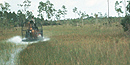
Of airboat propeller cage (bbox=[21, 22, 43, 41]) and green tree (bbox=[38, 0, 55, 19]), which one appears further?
green tree (bbox=[38, 0, 55, 19])

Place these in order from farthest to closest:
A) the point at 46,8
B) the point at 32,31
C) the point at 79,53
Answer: the point at 46,8 → the point at 32,31 → the point at 79,53

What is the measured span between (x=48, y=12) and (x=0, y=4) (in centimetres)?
4125

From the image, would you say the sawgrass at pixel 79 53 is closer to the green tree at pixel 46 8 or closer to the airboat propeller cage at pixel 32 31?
the airboat propeller cage at pixel 32 31

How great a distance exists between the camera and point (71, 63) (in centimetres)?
718

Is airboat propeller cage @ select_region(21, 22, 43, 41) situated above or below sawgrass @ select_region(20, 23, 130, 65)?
above

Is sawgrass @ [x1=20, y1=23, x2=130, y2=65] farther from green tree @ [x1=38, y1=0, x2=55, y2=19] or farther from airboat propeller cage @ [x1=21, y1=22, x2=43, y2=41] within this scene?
green tree @ [x1=38, y1=0, x2=55, y2=19]

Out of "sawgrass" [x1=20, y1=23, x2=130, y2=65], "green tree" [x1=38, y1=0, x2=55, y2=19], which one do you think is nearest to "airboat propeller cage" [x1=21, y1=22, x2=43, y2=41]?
"sawgrass" [x1=20, y1=23, x2=130, y2=65]

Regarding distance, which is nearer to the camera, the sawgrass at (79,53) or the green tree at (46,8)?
the sawgrass at (79,53)

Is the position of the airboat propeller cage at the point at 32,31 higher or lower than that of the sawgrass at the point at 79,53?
higher

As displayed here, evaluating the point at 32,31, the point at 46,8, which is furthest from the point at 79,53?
the point at 46,8

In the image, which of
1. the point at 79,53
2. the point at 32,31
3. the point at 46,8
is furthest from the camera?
the point at 46,8

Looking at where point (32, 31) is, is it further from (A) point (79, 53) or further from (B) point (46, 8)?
(B) point (46, 8)

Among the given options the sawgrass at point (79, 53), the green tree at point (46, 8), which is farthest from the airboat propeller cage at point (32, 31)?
the green tree at point (46, 8)

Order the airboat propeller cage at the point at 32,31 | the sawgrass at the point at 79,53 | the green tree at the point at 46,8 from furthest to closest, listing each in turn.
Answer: the green tree at the point at 46,8 < the airboat propeller cage at the point at 32,31 < the sawgrass at the point at 79,53
